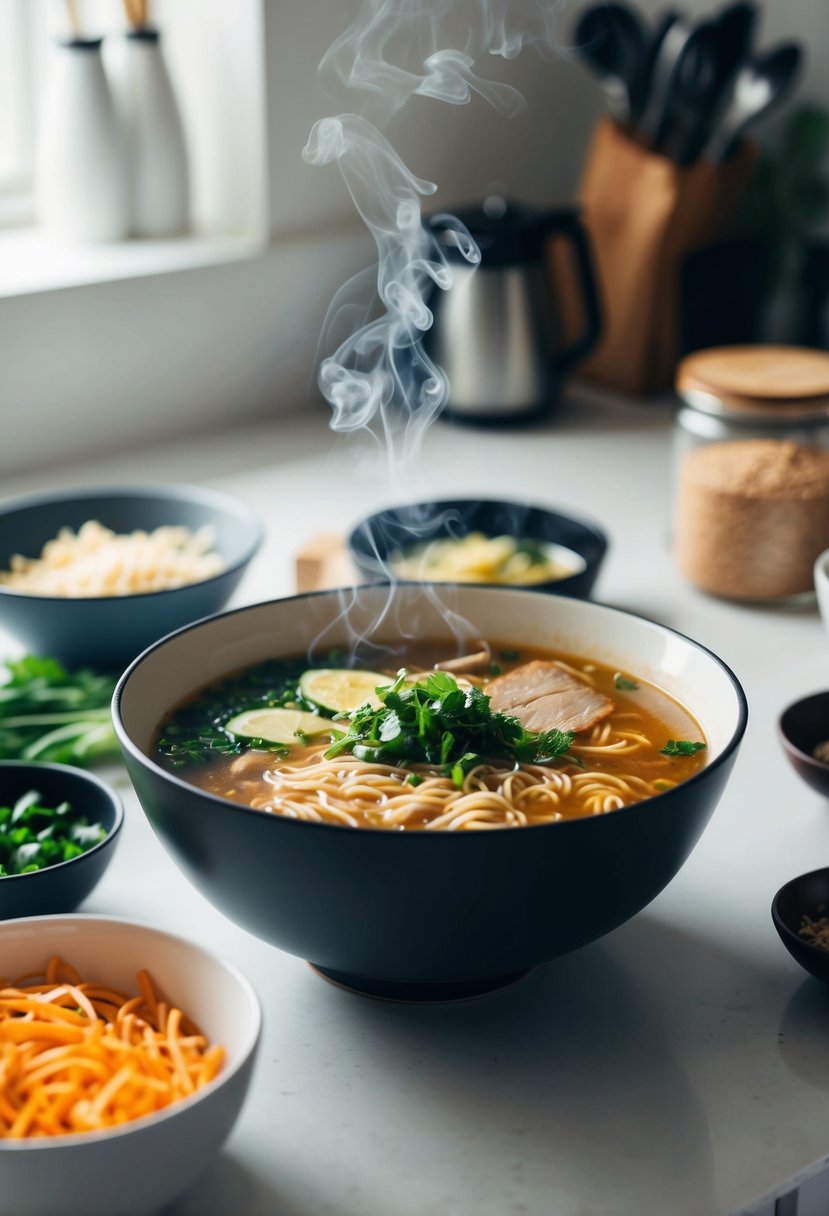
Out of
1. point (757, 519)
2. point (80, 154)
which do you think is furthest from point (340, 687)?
point (80, 154)

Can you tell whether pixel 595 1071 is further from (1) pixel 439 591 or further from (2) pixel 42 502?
(2) pixel 42 502

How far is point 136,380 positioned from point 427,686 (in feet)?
4.72

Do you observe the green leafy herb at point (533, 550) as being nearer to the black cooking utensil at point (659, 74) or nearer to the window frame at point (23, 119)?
the black cooking utensil at point (659, 74)

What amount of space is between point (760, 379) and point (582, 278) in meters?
0.60

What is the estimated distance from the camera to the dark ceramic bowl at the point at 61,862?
1134 mm

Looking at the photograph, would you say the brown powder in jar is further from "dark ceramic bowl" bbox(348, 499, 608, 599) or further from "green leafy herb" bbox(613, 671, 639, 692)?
"green leafy herb" bbox(613, 671, 639, 692)

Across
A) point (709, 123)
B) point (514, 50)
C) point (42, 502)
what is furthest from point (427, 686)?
point (514, 50)

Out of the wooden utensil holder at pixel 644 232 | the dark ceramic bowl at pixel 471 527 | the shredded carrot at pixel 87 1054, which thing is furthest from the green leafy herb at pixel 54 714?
the wooden utensil holder at pixel 644 232

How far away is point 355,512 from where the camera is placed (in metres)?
2.20

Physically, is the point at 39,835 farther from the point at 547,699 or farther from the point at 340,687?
the point at 547,699

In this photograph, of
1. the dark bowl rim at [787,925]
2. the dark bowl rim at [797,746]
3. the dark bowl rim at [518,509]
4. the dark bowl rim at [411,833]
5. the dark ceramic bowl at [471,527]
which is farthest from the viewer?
the dark ceramic bowl at [471,527]

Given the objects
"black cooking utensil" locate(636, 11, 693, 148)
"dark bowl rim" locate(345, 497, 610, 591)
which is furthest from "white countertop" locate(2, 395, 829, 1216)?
"black cooking utensil" locate(636, 11, 693, 148)

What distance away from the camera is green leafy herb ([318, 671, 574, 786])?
1.13 m

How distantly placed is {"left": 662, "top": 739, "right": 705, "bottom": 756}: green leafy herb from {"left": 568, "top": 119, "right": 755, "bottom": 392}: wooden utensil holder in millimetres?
1655
